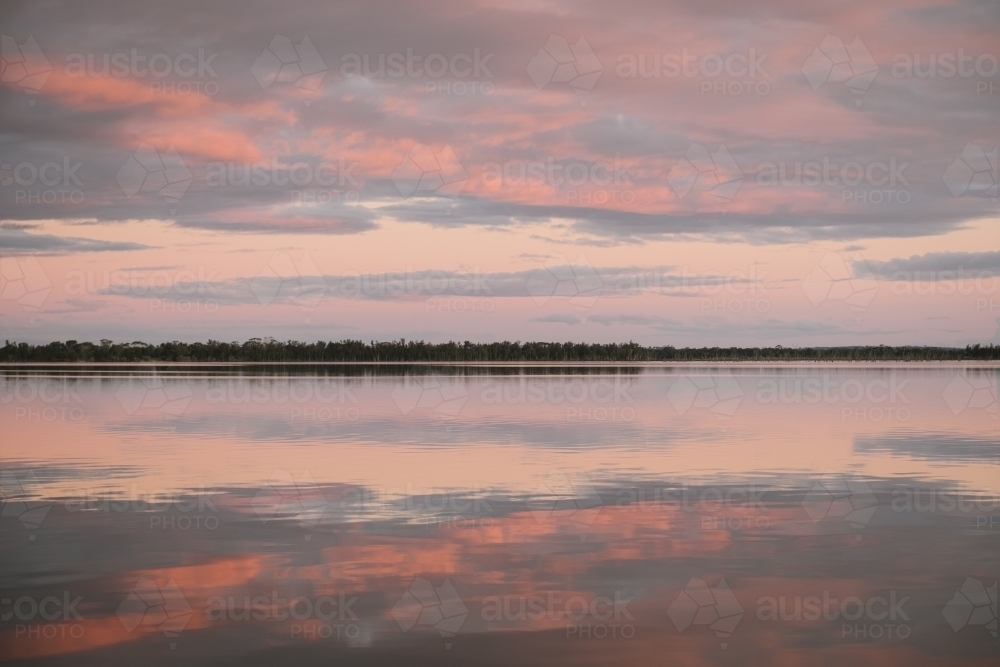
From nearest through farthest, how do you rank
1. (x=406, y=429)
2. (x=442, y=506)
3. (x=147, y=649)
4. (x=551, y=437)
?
1. (x=147, y=649)
2. (x=442, y=506)
3. (x=551, y=437)
4. (x=406, y=429)

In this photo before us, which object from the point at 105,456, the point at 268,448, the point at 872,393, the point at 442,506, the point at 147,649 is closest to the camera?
the point at 147,649

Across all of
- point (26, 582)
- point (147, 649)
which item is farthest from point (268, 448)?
point (147, 649)

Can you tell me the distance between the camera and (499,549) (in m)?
16.2

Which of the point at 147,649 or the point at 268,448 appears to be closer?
the point at 147,649

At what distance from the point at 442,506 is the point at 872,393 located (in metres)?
51.2

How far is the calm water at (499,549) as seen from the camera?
11.8m

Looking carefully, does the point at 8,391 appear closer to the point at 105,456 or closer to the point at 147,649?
the point at 105,456

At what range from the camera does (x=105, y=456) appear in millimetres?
28594

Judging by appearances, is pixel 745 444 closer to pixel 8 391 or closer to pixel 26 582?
pixel 26 582

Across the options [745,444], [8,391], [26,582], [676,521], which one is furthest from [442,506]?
[8,391]

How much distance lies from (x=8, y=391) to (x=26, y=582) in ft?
193

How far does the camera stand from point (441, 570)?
48.7ft

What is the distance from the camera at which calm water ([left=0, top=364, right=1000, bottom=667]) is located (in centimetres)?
1178

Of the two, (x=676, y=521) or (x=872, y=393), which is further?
(x=872, y=393)
